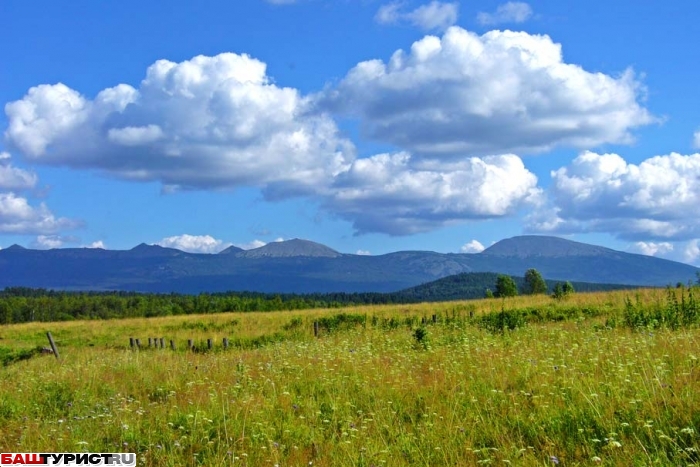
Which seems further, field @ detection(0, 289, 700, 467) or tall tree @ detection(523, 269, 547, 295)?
tall tree @ detection(523, 269, 547, 295)

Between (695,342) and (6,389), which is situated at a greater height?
(695,342)

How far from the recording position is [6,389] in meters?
12.8

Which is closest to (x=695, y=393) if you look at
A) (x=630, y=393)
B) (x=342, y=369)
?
(x=630, y=393)

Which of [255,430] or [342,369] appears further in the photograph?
[342,369]

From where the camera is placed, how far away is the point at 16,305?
13775 centimetres

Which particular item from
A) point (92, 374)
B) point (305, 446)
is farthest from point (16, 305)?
point (305, 446)

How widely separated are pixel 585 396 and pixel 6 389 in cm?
1241

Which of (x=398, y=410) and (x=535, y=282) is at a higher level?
(x=535, y=282)

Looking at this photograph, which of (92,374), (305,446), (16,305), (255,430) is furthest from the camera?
(16,305)

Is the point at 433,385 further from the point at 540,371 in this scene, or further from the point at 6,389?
the point at 6,389

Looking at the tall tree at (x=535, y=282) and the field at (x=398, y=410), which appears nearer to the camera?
the field at (x=398, y=410)

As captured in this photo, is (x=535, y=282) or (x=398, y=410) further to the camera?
(x=535, y=282)

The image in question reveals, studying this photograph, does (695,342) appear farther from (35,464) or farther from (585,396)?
(35,464)

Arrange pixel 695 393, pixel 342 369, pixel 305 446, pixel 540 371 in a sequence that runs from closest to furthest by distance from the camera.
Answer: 1. pixel 695 393
2. pixel 305 446
3. pixel 540 371
4. pixel 342 369
